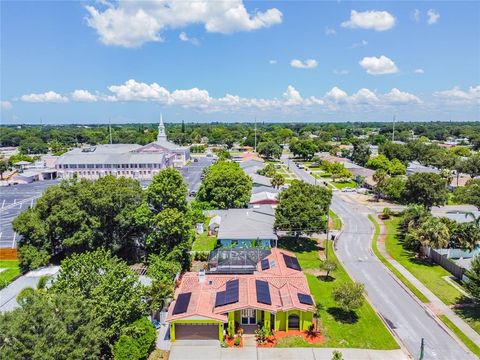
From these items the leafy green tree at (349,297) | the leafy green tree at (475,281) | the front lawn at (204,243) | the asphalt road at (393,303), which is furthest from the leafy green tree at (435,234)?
the front lawn at (204,243)

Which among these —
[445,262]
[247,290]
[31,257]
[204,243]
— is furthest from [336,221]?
[31,257]

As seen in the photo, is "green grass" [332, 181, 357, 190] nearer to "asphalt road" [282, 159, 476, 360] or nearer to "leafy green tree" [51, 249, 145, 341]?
"asphalt road" [282, 159, 476, 360]

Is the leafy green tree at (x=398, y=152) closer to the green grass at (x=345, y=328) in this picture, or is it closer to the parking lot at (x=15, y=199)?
the parking lot at (x=15, y=199)

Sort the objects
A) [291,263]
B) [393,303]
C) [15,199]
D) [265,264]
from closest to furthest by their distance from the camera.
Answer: [393,303], [265,264], [291,263], [15,199]

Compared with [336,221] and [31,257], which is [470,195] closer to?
[336,221]

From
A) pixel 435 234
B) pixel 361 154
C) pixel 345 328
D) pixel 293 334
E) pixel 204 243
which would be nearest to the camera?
pixel 293 334

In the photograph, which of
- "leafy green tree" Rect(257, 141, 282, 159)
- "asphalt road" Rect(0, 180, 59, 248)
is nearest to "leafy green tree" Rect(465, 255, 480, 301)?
"asphalt road" Rect(0, 180, 59, 248)

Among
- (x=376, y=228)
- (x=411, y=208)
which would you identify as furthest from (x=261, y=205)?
(x=411, y=208)
